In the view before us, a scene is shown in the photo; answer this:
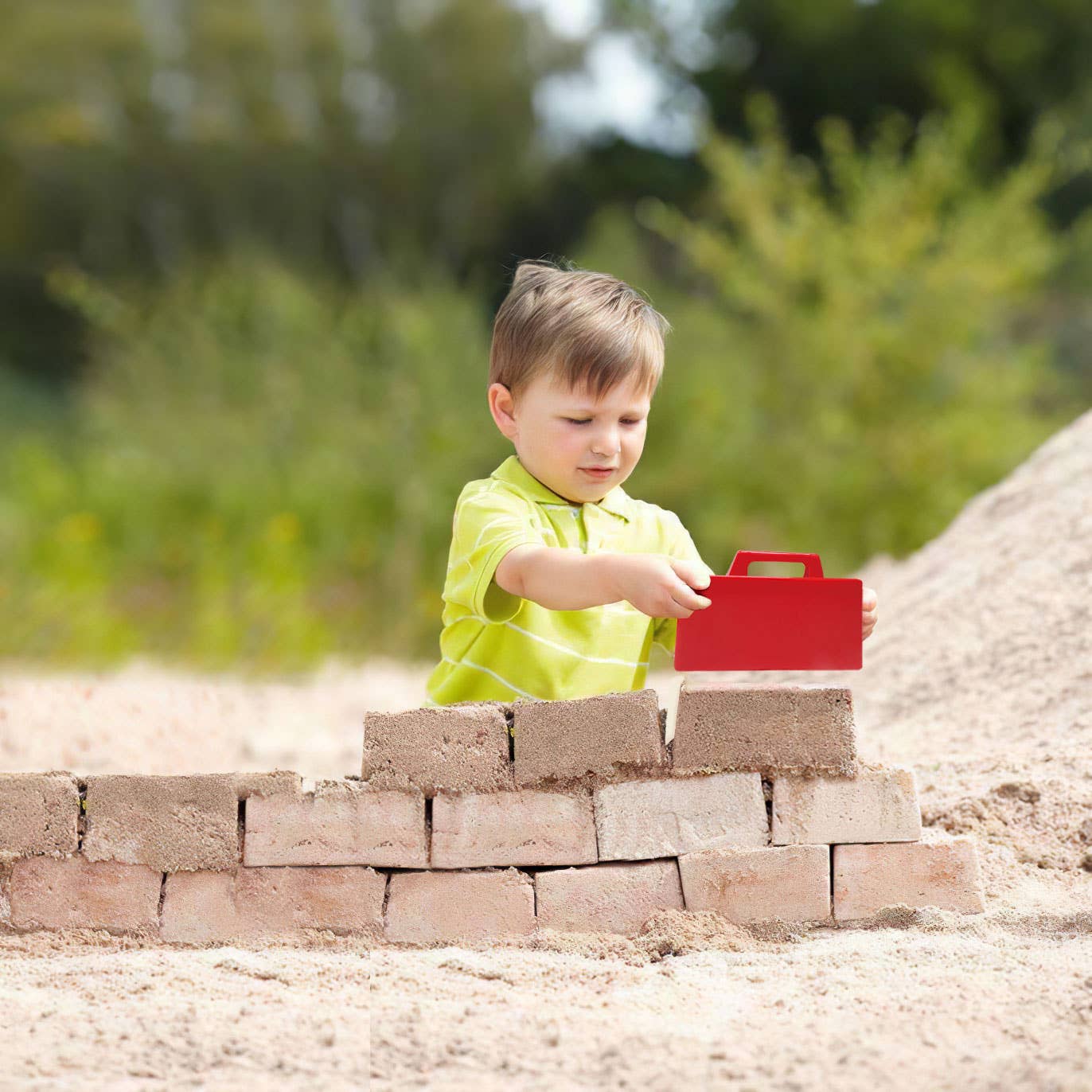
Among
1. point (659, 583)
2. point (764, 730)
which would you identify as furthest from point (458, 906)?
point (659, 583)

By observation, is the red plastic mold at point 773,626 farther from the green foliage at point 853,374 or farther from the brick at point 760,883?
the green foliage at point 853,374

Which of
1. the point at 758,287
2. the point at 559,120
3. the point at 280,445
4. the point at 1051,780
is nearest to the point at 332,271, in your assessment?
the point at 559,120

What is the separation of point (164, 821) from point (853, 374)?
7.72 m

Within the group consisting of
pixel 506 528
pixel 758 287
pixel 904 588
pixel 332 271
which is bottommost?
pixel 506 528

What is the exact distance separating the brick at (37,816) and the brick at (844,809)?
1.40 meters

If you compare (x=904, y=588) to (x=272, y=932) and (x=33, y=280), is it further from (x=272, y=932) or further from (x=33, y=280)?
(x=33, y=280)

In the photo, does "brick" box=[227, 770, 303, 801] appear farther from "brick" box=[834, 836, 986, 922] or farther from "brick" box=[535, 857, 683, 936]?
"brick" box=[834, 836, 986, 922]

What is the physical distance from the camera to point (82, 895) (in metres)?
2.50

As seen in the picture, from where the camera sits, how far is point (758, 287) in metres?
9.64

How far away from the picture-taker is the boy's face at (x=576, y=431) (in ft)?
8.13

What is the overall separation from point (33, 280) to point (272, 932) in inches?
789

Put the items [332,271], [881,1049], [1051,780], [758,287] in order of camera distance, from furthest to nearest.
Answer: [332,271] < [758,287] < [1051,780] < [881,1049]

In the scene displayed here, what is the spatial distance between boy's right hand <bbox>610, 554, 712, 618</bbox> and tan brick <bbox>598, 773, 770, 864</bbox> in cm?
41

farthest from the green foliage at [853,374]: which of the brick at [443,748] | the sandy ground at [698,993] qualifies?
the brick at [443,748]
